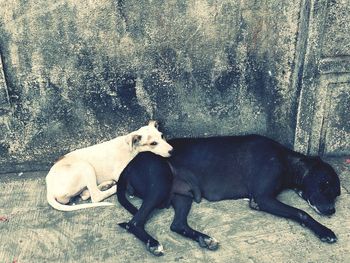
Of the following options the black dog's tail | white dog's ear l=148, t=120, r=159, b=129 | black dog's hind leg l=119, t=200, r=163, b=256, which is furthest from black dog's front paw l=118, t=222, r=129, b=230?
white dog's ear l=148, t=120, r=159, b=129

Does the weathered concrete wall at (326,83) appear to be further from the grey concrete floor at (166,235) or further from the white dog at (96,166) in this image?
the white dog at (96,166)

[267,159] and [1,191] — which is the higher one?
[267,159]

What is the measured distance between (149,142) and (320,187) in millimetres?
1689

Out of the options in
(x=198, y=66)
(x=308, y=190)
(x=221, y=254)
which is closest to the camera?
(x=221, y=254)

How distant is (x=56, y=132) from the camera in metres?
4.93

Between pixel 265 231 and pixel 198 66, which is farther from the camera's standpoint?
pixel 198 66

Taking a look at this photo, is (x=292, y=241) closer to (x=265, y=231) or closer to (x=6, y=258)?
(x=265, y=231)

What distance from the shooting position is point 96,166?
4.54m

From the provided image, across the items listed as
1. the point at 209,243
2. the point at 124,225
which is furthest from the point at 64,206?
the point at 209,243

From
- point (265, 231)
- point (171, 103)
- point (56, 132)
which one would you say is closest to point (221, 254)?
point (265, 231)

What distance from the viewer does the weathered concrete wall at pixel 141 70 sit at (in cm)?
444

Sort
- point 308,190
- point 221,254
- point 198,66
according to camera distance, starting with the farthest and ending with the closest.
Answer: point 198,66 < point 308,190 < point 221,254

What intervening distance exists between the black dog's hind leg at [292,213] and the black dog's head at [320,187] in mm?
213

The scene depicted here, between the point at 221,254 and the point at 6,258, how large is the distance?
1.83 m
